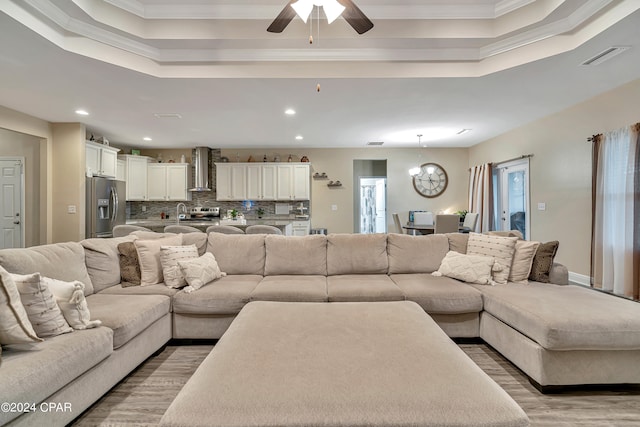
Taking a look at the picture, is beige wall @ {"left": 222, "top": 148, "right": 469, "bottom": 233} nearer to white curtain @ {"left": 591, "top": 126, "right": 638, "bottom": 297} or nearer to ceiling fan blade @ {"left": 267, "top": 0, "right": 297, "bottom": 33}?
white curtain @ {"left": 591, "top": 126, "right": 638, "bottom": 297}

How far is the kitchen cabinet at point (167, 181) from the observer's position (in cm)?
719

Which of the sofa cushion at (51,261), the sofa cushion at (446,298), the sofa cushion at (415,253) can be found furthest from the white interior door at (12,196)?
the sofa cushion at (446,298)

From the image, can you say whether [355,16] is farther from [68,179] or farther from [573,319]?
[68,179]

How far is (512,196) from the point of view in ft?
20.0

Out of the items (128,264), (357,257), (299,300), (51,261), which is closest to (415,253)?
(357,257)

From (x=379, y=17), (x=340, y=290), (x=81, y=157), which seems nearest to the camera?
(x=340, y=290)

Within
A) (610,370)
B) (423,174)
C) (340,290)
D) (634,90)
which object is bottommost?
(610,370)

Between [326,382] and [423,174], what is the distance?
722 cm

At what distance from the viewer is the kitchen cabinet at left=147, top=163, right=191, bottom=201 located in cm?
719

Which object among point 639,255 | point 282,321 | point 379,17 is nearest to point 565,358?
point 282,321

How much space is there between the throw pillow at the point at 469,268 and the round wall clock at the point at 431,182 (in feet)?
16.5

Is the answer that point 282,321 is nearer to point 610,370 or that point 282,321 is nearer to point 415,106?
point 610,370

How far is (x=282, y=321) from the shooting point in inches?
69.4

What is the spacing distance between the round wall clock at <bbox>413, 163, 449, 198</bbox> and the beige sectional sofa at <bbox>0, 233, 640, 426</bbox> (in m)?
4.70
